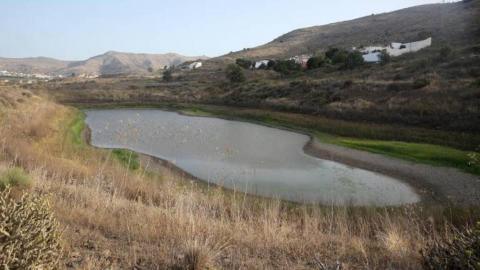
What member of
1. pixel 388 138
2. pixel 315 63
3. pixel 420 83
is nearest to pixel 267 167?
pixel 388 138

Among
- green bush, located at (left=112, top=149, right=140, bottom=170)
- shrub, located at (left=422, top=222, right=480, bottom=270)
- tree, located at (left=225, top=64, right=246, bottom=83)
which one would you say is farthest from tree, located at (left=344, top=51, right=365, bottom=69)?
shrub, located at (left=422, top=222, right=480, bottom=270)

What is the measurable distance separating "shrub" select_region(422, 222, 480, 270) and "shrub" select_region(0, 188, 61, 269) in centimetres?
424

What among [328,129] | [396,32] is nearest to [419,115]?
[328,129]

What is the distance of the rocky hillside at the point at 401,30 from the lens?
93.9m

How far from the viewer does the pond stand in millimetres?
19297

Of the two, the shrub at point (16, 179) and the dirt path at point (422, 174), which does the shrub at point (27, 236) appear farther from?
the dirt path at point (422, 174)

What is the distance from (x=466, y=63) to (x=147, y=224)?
49.8 m

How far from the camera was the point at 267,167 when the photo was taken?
25531mm

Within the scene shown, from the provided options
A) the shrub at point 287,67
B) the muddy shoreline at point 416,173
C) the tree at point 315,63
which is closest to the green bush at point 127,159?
the muddy shoreline at point 416,173

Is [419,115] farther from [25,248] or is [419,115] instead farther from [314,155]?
[25,248]

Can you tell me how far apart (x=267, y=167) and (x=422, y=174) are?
8071 millimetres

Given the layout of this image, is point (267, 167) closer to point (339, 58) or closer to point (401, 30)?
point (339, 58)

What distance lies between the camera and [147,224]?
7.67 metres

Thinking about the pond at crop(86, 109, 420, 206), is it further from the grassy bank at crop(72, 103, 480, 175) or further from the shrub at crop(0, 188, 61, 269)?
the shrub at crop(0, 188, 61, 269)
